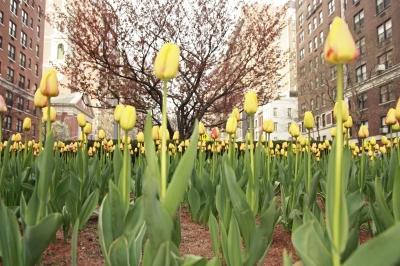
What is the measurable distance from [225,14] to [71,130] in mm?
37603

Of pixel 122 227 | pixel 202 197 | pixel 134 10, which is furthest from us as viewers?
pixel 134 10

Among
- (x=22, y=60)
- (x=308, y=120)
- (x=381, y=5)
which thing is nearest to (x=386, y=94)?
(x=381, y=5)

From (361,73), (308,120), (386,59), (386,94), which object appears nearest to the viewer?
(308,120)

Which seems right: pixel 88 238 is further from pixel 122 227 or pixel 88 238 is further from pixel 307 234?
pixel 307 234

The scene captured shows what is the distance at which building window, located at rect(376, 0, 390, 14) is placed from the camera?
2842cm

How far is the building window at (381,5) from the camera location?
1119 inches

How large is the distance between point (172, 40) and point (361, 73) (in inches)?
866

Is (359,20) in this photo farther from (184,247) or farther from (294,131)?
(184,247)

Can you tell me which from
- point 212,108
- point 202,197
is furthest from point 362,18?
point 202,197

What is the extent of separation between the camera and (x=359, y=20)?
106ft

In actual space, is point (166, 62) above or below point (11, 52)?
below

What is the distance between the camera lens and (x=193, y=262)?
3.40 ft

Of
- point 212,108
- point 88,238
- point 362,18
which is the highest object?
point 362,18

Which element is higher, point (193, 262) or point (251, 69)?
point (251, 69)
